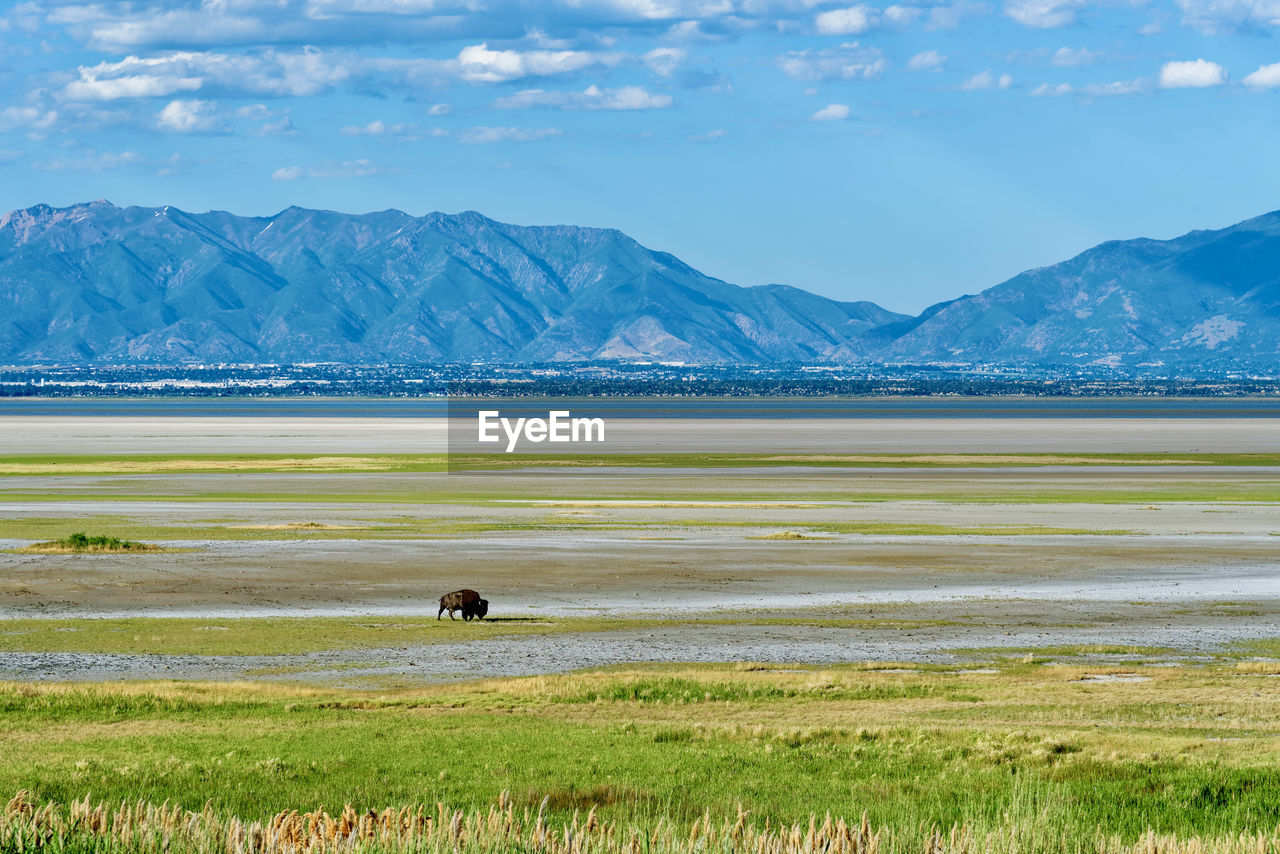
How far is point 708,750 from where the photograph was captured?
63.3ft

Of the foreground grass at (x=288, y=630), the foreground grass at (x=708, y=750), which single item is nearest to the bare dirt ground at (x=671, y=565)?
the foreground grass at (x=288, y=630)

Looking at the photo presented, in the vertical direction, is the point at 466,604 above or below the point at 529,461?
above

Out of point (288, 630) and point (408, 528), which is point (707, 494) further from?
point (288, 630)

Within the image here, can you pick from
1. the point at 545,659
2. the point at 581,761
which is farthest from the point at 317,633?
the point at 581,761

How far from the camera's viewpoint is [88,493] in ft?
259

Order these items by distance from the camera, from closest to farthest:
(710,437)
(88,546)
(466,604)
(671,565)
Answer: (466,604), (671,565), (88,546), (710,437)

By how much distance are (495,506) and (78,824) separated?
198 ft

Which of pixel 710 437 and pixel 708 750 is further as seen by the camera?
pixel 710 437

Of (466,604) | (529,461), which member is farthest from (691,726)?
(529,461)

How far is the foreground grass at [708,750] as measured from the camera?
50.6 feet

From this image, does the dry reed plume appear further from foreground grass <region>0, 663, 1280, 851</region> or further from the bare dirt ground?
the bare dirt ground

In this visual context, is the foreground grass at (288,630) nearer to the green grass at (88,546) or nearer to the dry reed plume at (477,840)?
the green grass at (88,546)

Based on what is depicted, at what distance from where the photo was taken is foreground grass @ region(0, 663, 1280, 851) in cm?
1542

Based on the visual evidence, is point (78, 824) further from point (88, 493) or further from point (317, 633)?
point (88, 493)
